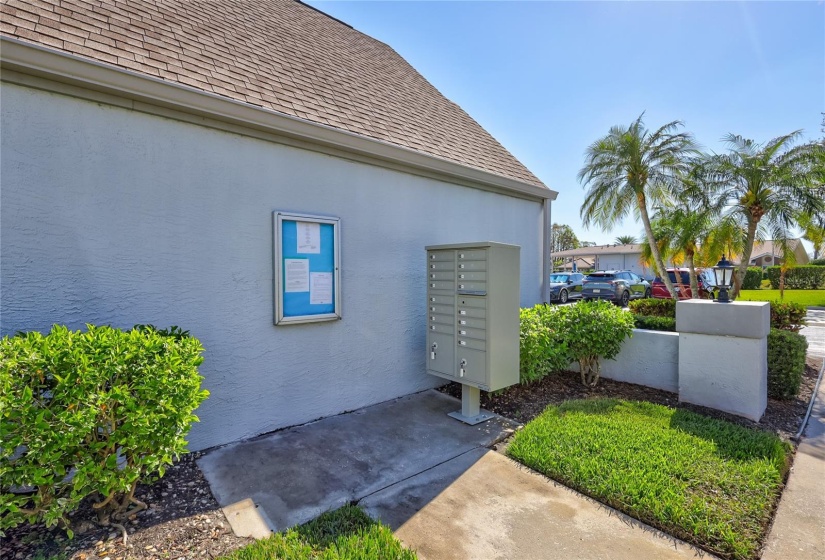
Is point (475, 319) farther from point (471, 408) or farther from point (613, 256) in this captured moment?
point (613, 256)

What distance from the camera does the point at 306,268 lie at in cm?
400

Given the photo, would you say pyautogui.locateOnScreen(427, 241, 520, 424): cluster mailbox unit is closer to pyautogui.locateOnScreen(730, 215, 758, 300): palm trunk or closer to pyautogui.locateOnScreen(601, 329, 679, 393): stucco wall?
pyautogui.locateOnScreen(601, 329, 679, 393): stucco wall

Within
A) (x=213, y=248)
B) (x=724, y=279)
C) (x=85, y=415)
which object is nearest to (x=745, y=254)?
(x=724, y=279)

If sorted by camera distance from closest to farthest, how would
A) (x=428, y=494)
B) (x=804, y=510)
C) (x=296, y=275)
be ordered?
(x=804, y=510) < (x=428, y=494) < (x=296, y=275)

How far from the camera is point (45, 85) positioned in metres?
2.76

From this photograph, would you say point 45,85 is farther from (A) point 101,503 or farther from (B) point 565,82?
(B) point 565,82

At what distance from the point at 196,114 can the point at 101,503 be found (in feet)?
9.98

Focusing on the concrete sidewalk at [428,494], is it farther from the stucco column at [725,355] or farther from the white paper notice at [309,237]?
the stucco column at [725,355]

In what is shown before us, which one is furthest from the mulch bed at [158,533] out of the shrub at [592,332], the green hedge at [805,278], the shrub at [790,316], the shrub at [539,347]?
the green hedge at [805,278]

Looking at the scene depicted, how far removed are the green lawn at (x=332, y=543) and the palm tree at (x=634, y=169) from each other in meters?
9.93

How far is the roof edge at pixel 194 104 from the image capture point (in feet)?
8.60

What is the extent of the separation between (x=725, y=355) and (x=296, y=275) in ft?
16.1

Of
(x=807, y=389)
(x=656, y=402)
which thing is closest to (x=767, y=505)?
(x=656, y=402)

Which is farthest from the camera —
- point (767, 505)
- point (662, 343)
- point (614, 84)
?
point (614, 84)
